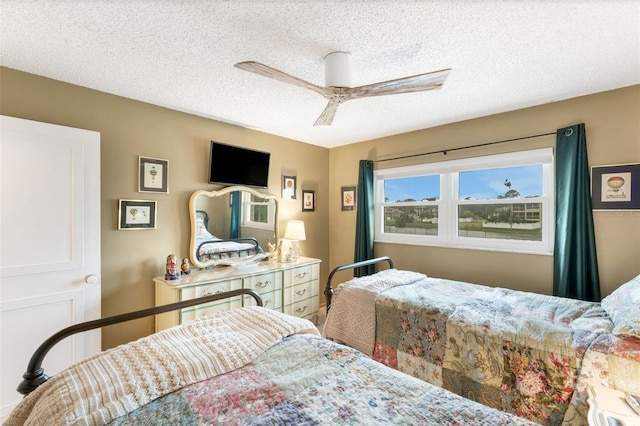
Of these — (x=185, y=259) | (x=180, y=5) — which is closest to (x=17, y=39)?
(x=180, y=5)

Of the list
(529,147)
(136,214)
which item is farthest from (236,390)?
(529,147)

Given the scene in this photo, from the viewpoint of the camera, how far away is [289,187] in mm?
3848

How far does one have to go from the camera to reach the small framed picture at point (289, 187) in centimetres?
379

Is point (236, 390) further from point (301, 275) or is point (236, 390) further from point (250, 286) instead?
point (301, 275)

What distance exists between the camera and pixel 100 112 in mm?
2348

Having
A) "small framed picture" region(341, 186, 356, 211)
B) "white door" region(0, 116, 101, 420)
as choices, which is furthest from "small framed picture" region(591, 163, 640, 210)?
"white door" region(0, 116, 101, 420)

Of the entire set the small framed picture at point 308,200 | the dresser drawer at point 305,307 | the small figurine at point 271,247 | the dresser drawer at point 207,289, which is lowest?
the dresser drawer at point 305,307

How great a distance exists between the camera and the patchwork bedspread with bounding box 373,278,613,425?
146cm

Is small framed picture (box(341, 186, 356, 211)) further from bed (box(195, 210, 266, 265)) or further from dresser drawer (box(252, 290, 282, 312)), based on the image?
dresser drawer (box(252, 290, 282, 312))

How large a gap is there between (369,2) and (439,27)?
0.46 m

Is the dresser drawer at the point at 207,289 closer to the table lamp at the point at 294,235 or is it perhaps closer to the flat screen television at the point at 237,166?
the table lamp at the point at 294,235

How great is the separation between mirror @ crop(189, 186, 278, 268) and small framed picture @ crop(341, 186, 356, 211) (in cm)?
107

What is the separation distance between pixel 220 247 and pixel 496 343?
2554mm

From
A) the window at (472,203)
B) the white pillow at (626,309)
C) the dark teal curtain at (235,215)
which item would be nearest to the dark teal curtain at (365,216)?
the window at (472,203)
